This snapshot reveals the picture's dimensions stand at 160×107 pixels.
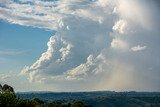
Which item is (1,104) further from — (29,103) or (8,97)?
(29,103)

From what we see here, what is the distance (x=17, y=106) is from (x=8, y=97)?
716cm

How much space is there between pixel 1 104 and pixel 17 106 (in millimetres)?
10739

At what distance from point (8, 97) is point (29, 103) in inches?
658

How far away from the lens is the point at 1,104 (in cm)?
18038

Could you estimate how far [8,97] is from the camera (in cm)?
18650

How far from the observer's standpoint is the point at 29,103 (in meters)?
199

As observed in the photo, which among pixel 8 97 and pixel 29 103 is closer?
pixel 8 97

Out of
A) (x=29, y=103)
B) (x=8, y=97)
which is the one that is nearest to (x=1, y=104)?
(x=8, y=97)

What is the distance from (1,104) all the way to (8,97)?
23.7 feet

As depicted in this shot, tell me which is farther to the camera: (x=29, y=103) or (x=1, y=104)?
(x=29, y=103)

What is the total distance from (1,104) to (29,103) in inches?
883
